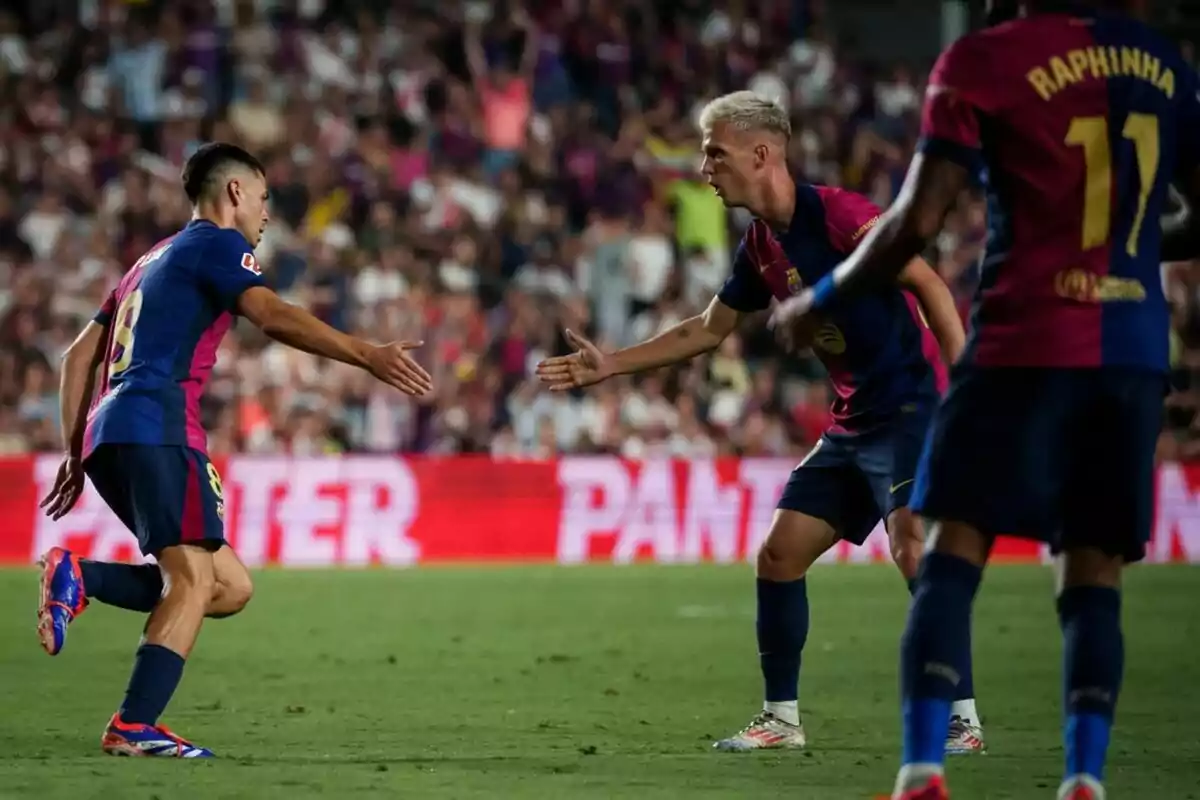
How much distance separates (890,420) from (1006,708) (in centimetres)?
187

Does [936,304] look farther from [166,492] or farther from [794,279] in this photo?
[166,492]

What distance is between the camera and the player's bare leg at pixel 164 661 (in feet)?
23.9

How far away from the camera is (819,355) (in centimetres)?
815

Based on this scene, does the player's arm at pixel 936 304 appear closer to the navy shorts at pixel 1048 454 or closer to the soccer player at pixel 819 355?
the soccer player at pixel 819 355

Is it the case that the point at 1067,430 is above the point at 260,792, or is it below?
above

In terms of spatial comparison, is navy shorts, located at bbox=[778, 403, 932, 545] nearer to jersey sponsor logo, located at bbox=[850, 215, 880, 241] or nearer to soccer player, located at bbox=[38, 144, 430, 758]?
jersey sponsor logo, located at bbox=[850, 215, 880, 241]

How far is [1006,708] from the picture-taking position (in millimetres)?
A: 9258

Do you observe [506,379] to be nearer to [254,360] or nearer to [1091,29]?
[254,360]

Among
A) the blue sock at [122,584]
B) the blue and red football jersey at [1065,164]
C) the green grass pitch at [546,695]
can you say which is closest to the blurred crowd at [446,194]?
the green grass pitch at [546,695]

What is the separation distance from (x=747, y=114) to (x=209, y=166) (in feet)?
6.58

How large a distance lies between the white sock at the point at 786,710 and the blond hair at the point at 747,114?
216 centimetres

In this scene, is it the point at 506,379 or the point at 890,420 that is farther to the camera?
the point at 506,379

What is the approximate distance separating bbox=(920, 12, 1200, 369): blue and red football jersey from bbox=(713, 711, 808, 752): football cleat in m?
2.77

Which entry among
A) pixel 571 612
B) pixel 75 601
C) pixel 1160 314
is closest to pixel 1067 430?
pixel 1160 314
